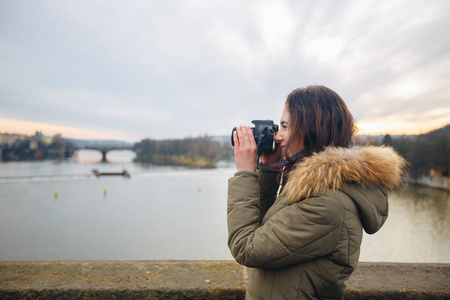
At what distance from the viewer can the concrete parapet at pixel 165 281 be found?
85 centimetres

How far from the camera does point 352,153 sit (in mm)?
615

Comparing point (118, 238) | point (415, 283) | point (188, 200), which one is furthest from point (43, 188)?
point (415, 283)

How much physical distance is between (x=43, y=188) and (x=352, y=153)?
29728 millimetres

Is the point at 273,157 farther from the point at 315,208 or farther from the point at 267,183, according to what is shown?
the point at 315,208

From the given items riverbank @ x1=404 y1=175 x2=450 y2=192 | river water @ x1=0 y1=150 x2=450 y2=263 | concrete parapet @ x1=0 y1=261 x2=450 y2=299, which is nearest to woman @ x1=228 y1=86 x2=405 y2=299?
concrete parapet @ x1=0 y1=261 x2=450 y2=299

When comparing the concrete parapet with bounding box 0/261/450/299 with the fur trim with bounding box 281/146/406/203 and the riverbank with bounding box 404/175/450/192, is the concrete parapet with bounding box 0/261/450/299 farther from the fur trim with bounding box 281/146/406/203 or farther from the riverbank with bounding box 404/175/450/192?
the riverbank with bounding box 404/175/450/192

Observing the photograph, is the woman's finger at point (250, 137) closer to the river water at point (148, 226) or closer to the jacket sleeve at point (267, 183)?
the jacket sleeve at point (267, 183)

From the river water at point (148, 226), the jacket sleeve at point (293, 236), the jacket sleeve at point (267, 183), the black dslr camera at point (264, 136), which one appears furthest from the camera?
the river water at point (148, 226)

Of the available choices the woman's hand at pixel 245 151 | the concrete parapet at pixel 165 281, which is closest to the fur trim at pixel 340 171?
the woman's hand at pixel 245 151

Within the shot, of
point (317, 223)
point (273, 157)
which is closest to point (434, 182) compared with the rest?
point (273, 157)

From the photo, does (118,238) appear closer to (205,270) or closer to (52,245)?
(52,245)

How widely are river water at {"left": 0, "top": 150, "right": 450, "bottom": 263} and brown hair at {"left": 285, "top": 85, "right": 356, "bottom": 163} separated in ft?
27.6

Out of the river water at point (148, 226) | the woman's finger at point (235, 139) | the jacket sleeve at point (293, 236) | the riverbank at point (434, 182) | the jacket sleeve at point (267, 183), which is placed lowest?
the river water at point (148, 226)

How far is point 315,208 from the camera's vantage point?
538 millimetres
